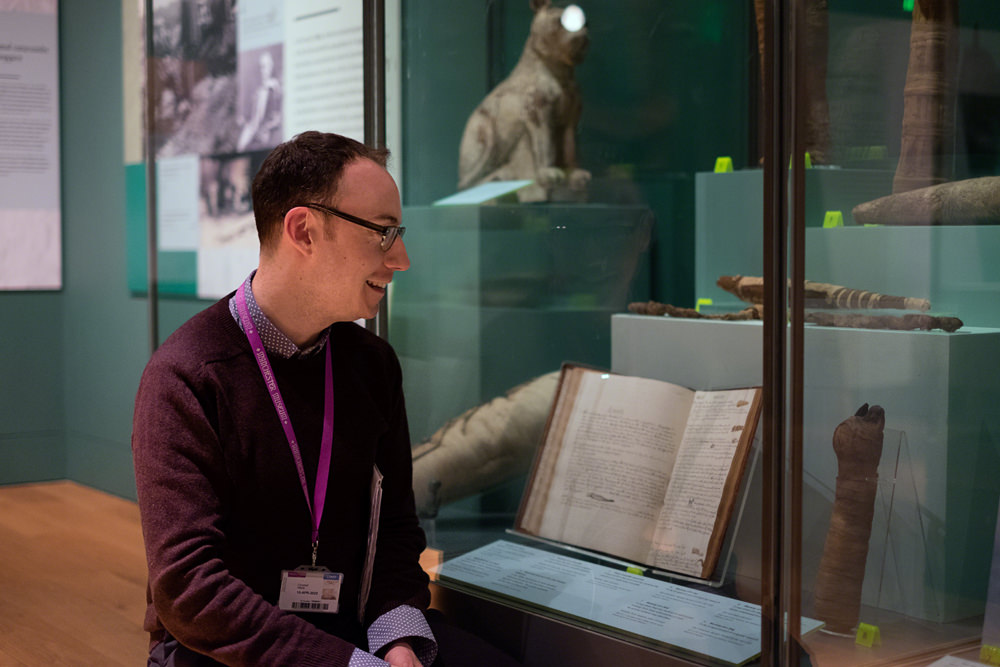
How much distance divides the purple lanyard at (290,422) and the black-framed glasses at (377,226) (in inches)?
8.0

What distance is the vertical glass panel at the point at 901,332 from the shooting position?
1.73 m

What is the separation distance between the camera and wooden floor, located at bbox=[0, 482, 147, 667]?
8.54 feet

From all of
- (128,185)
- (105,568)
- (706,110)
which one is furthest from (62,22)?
(706,110)

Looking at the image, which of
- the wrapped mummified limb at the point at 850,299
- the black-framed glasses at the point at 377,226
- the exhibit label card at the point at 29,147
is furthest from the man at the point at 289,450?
the exhibit label card at the point at 29,147

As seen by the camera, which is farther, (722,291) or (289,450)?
(722,291)

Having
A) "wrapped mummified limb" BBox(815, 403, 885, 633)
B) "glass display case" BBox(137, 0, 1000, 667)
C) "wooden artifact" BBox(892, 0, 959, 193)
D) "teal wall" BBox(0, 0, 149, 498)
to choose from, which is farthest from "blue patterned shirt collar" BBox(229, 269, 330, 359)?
"teal wall" BBox(0, 0, 149, 498)

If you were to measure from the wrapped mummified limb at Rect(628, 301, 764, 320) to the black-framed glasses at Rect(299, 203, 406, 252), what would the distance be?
0.68 metres

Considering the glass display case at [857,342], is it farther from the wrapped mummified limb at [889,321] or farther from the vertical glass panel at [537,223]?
the vertical glass panel at [537,223]

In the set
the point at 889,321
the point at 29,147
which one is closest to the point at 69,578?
the point at 29,147

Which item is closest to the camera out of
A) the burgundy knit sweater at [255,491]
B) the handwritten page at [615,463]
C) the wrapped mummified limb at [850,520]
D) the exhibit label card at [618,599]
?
the burgundy knit sweater at [255,491]

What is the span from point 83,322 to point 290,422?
277 cm

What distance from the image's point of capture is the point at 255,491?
65.9 inches

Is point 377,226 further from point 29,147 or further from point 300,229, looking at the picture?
point 29,147

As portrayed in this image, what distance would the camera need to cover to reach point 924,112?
5.76 feet
